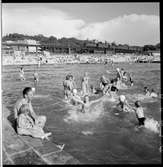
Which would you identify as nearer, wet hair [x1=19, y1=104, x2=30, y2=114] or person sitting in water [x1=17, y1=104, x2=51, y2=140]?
person sitting in water [x1=17, y1=104, x2=51, y2=140]

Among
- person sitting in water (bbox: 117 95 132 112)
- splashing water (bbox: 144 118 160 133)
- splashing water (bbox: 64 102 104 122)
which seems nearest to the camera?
splashing water (bbox: 144 118 160 133)

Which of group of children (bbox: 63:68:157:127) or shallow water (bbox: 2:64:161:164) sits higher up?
group of children (bbox: 63:68:157:127)

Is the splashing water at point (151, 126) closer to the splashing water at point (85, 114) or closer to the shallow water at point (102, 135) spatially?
the shallow water at point (102, 135)

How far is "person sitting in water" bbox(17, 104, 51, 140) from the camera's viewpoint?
4.11 meters

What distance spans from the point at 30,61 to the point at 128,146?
27060mm

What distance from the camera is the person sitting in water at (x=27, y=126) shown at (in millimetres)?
4109

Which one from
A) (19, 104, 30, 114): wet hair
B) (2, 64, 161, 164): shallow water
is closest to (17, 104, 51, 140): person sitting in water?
(19, 104, 30, 114): wet hair

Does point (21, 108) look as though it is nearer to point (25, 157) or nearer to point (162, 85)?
point (25, 157)

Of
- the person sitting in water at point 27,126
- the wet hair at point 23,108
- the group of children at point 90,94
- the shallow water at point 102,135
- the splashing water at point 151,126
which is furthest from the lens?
the group of children at point 90,94

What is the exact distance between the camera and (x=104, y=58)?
130 feet

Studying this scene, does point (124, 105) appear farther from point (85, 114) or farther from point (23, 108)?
point (23, 108)

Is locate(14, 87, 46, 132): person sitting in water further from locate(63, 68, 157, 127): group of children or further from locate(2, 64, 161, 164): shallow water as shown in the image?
locate(63, 68, 157, 127): group of children

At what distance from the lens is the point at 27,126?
4.27 metres

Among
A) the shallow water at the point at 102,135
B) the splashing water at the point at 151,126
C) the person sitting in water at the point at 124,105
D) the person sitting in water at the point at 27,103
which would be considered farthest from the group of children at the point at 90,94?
the person sitting in water at the point at 27,103
